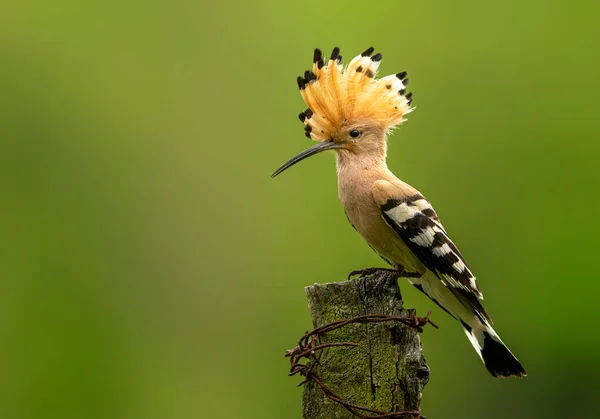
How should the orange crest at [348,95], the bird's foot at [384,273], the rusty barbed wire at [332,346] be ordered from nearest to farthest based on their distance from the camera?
the rusty barbed wire at [332,346] → the bird's foot at [384,273] → the orange crest at [348,95]

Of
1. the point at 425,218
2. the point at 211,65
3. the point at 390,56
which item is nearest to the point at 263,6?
the point at 211,65

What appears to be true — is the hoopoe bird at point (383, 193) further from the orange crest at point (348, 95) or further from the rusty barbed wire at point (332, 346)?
the rusty barbed wire at point (332, 346)

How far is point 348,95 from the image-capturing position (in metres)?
3.20

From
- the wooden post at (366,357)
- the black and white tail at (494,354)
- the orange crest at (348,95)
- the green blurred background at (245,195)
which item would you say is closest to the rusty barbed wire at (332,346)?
the wooden post at (366,357)

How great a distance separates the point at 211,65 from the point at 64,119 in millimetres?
1454

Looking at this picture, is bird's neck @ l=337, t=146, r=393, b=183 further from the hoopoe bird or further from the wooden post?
the wooden post

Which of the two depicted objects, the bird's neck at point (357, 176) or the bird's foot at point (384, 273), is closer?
the bird's foot at point (384, 273)

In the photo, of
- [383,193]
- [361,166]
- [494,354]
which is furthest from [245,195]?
[494,354]

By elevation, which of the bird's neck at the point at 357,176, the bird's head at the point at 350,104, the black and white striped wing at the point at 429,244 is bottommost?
the black and white striped wing at the point at 429,244

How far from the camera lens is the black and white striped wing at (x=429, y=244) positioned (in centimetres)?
294

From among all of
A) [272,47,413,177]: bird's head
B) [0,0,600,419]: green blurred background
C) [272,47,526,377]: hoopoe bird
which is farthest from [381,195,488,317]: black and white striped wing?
[0,0,600,419]: green blurred background

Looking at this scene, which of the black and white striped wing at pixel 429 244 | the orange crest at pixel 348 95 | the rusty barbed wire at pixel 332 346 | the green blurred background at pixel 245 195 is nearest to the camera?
the rusty barbed wire at pixel 332 346

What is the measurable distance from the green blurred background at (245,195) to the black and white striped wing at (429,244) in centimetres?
357

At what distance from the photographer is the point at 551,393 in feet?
23.3
